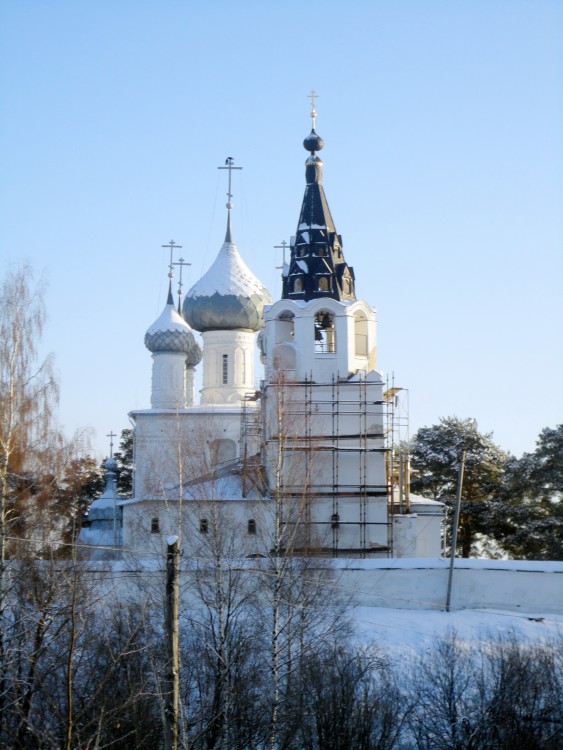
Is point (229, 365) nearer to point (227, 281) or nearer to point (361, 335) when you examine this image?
point (227, 281)

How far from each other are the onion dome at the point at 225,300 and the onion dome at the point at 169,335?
0.56 m

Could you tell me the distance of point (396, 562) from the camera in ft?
74.0

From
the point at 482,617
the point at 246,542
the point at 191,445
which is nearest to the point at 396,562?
the point at 482,617

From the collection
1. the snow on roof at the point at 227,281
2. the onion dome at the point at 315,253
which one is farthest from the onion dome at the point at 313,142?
the snow on roof at the point at 227,281

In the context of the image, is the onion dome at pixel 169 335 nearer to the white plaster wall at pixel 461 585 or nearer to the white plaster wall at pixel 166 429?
the white plaster wall at pixel 166 429

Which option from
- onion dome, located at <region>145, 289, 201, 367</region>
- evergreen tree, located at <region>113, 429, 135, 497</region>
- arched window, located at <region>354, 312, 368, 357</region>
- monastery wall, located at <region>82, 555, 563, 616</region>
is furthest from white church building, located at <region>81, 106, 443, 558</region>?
evergreen tree, located at <region>113, 429, 135, 497</region>

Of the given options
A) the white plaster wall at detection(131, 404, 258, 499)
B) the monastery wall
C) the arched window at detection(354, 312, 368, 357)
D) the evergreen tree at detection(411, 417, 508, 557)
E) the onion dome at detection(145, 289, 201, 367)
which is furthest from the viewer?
the onion dome at detection(145, 289, 201, 367)

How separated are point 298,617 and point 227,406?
55.0ft

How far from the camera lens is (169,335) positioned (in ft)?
116

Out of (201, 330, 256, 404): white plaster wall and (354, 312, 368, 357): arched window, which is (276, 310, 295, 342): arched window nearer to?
(354, 312, 368, 357): arched window

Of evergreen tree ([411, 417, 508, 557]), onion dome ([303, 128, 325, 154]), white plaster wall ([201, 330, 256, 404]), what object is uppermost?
onion dome ([303, 128, 325, 154])

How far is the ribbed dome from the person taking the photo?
1358 inches

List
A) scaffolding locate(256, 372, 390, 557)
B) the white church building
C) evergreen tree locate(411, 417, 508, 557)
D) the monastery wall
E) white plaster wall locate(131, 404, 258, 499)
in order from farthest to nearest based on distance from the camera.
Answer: evergreen tree locate(411, 417, 508, 557) < white plaster wall locate(131, 404, 258, 499) < scaffolding locate(256, 372, 390, 557) < the white church building < the monastery wall

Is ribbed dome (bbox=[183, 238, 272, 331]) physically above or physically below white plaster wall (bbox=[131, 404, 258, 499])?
above
